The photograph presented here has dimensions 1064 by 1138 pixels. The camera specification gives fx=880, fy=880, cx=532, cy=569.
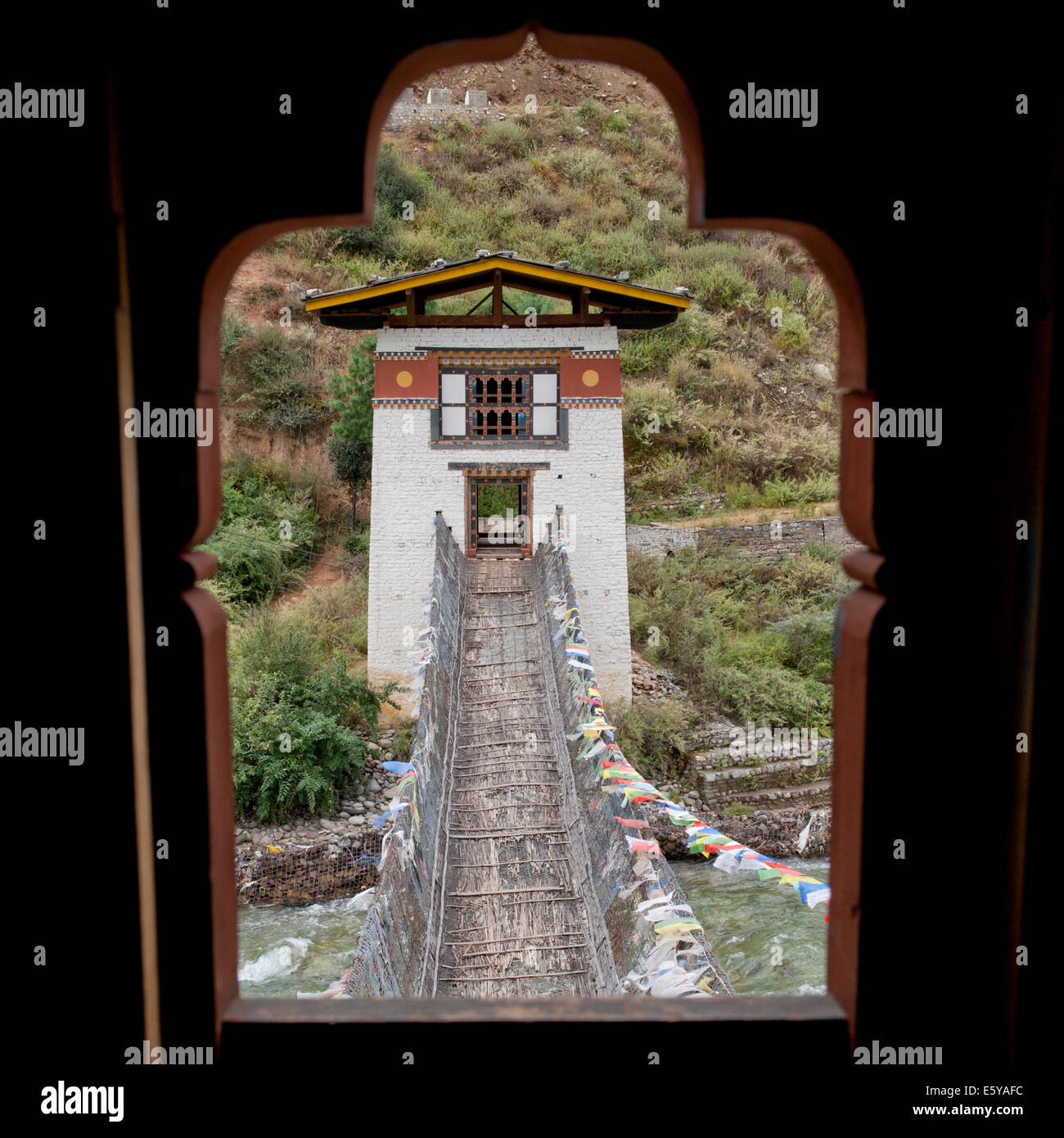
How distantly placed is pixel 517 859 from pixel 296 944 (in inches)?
208

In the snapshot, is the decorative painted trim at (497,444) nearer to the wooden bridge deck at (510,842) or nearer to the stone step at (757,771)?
the wooden bridge deck at (510,842)

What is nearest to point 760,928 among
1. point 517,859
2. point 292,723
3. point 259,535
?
point 517,859

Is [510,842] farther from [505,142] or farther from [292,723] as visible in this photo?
[505,142]

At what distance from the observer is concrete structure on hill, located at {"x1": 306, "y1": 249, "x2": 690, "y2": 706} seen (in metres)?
15.1

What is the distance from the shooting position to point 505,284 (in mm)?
15305

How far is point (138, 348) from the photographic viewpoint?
142cm

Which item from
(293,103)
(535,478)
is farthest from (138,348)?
(535,478)

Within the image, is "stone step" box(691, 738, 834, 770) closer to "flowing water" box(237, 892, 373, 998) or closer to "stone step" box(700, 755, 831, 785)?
"stone step" box(700, 755, 831, 785)

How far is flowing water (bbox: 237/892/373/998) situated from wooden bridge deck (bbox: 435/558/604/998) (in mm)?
2960

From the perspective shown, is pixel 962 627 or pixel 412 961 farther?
pixel 412 961

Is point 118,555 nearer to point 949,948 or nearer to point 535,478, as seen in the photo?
point 949,948

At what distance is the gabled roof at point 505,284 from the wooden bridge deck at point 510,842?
5.95 meters

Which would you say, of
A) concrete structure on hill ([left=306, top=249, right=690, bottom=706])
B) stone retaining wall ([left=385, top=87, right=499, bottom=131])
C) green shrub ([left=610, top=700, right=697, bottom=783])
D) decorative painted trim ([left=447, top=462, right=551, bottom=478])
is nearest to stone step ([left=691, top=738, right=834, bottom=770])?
green shrub ([left=610, top=700, right=697, bottom=783])
